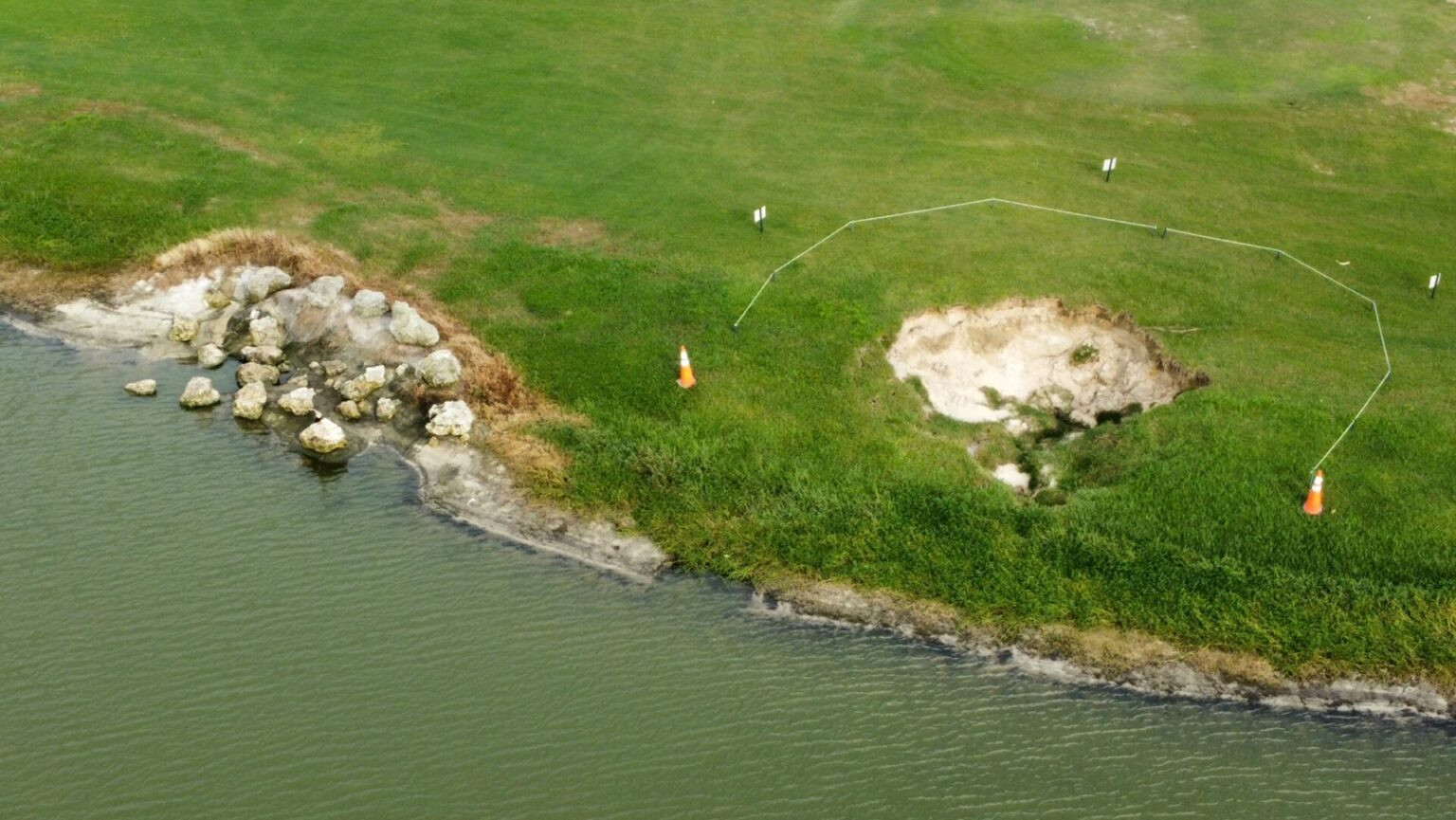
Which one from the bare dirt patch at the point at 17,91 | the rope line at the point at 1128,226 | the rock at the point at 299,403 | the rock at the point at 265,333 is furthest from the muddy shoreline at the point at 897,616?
the bare dirt patch at the point at 17,91

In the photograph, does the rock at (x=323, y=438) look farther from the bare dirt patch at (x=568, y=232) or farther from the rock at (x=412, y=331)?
the bare dirt patch at (x=568, y=232)

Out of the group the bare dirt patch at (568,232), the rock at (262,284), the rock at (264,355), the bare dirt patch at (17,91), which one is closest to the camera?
the rock at (264,355)

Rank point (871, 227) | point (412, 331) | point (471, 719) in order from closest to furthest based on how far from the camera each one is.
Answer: point (471, 719), point (412, 331), point (871, 227)

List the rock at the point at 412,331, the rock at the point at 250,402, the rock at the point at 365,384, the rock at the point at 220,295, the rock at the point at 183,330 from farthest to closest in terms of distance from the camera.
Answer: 1. the rock at the point at 220,295
2. the rock at the point at 183,330
3. the rock at the point at 412,331
4. the rock at the point at 365,384
5. the rock at the point at 250,402

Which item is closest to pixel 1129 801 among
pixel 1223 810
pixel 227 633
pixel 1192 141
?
pixel 1223 810

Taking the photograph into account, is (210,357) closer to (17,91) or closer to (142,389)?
(142,389)

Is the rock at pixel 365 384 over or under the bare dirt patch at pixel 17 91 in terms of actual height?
under

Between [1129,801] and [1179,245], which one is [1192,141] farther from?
[1129,801]

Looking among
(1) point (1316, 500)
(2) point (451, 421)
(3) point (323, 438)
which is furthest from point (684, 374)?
(1) point (1316, 500)
